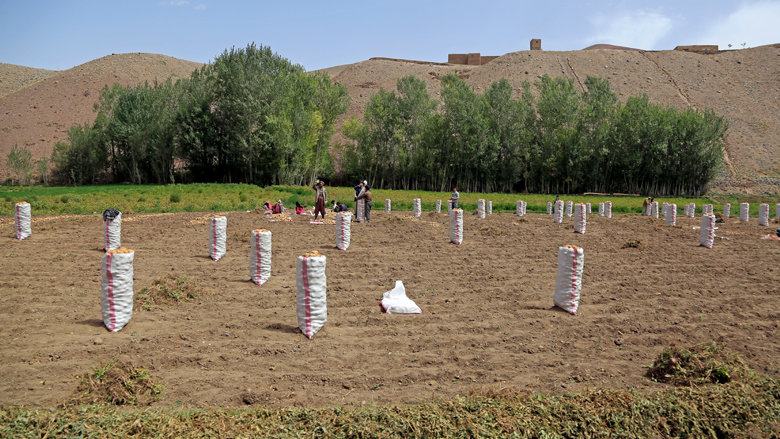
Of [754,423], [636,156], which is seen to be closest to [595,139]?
[636,156]

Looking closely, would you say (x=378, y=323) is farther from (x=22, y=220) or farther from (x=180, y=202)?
(x=180, y=202)

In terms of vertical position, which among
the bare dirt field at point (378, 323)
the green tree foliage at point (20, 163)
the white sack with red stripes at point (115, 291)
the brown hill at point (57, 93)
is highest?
the brown hill at point (57, 93)

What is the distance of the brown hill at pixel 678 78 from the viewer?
69.6m

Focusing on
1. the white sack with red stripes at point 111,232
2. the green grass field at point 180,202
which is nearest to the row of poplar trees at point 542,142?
the green grass field at point 180,202

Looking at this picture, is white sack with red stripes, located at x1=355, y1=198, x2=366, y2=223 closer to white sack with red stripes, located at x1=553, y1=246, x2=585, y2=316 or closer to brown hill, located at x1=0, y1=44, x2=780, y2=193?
white sack with red stripes, located at x1=553, y1=246, x2=585, y2=316

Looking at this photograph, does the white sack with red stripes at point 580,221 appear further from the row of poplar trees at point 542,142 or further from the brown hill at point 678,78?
the brown hill at point 678,78

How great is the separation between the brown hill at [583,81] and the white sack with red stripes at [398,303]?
65218mm

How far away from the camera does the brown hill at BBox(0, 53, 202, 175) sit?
236ft

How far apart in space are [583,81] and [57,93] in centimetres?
9397

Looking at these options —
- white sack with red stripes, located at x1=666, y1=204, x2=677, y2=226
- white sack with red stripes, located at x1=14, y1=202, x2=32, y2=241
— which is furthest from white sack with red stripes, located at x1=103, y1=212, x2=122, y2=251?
white sack with red stripes, located at x1=666, y1=204, x2=677, y2=226

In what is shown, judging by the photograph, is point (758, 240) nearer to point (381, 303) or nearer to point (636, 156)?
point (381, 303)

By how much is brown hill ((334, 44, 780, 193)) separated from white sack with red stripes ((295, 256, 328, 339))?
7272cm

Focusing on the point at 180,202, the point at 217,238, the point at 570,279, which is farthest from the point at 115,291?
the point at 180,202

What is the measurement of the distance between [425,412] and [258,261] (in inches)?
232
